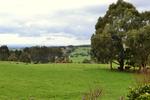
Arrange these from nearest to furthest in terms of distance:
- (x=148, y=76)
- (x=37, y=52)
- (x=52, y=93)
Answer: (x=148, y=76) < (x=52, y=93) < (x=37, y=52)

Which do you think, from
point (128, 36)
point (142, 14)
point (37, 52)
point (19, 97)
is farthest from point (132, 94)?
point (37, 52)

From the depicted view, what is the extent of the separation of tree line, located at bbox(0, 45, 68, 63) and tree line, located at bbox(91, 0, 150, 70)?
188ft

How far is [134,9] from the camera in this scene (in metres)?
62.8

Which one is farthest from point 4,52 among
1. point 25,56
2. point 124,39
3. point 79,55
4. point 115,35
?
point 124,39

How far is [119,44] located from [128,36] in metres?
2.44

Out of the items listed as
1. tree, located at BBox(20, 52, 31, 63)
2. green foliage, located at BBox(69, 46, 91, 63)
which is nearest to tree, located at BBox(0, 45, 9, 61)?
tree, located at BBox(20, 52, 31, 63)

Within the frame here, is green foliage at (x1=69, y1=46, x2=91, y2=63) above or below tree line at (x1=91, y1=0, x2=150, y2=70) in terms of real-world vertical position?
below

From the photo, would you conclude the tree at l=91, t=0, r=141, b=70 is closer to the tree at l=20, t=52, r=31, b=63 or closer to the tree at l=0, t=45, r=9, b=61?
the tree at l=20, t=52, r=31, b=63

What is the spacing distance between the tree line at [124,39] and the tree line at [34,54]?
2252 inches

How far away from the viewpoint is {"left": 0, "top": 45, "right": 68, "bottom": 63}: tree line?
396 ft

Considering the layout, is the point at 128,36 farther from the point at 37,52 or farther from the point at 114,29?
the point at 37,52

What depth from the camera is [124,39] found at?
5794cm

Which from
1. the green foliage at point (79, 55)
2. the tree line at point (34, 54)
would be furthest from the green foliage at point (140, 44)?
the green foliage at point (79, 55)

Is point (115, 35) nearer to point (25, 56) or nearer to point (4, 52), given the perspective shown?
point (25, 56)
